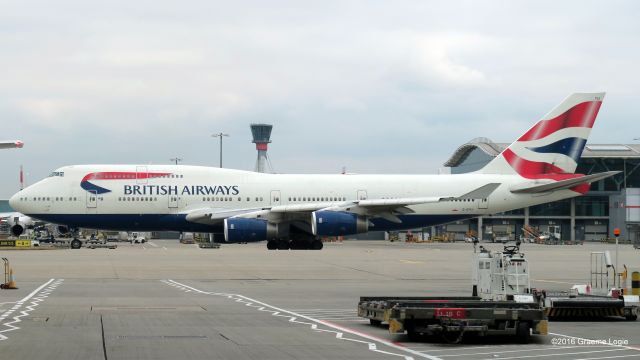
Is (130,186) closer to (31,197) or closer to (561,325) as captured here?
(31,197)

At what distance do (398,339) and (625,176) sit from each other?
313ft

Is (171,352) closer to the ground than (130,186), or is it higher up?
closer to the ground

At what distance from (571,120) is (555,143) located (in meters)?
1.70

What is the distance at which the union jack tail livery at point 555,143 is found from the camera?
199ft

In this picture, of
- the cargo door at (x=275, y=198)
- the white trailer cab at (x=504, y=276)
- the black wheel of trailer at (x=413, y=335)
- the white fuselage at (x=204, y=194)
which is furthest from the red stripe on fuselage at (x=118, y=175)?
the black wheel of trailer at (x=413, y=335)

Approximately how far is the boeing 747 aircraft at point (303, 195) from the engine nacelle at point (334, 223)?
0.06m

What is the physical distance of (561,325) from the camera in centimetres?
2083

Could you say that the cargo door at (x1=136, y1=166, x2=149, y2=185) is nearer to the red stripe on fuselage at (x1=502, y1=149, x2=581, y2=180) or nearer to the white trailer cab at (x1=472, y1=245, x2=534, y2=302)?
the red stripe on fuselage at (x1=502, y1=149, x2=581, y2=180)

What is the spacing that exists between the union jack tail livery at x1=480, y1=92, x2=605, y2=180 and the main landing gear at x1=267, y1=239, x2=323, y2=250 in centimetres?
1240

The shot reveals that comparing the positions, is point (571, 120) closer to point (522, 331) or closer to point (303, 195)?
point (303, 195)

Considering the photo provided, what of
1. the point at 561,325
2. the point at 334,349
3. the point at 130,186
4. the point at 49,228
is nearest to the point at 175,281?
the point at 561,325

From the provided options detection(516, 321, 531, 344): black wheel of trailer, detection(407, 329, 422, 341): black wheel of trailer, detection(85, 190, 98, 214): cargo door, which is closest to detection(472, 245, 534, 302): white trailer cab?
detection(516, 321, 531, 344): black wheel of trailer

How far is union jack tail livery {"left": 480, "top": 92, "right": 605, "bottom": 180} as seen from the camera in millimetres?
60656

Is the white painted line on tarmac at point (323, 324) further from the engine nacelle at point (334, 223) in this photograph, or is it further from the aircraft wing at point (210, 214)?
the aircraft wing at point (210, 214)
